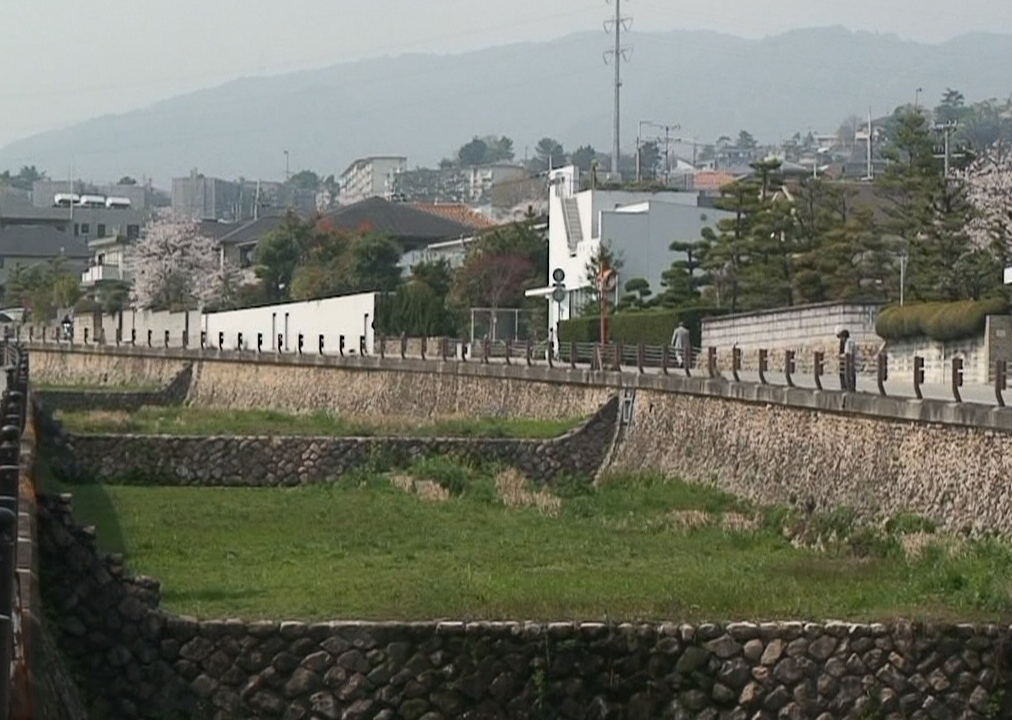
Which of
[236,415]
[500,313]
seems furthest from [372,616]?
[500,313]

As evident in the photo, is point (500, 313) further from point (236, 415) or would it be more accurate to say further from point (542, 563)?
point (542, 563)

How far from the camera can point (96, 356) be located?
81.8m

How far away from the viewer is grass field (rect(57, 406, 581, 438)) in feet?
125

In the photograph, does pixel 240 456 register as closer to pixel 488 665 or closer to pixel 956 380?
pixel 956 380

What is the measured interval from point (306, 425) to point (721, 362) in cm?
818

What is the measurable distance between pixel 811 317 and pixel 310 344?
28.9 metres

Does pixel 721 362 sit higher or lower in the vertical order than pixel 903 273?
lower

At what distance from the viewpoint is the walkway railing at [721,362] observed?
1113 inches

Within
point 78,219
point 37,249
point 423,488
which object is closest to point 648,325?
point 423,488

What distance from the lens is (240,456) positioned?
111 ft

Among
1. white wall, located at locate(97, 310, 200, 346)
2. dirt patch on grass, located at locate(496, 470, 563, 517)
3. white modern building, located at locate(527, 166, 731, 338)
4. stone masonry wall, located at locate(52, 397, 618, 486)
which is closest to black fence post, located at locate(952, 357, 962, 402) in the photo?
dirt patch on grass, located at locate(496, 470, 563, 517)

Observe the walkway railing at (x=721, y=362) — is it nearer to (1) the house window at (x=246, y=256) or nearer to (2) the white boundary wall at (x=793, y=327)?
(2) the white boundary wall at (x=793, y=327)

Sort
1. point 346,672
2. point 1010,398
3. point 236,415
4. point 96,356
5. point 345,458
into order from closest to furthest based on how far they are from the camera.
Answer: point 346,672, point 1010,398, point 345,458, point 236,415, point 96,356

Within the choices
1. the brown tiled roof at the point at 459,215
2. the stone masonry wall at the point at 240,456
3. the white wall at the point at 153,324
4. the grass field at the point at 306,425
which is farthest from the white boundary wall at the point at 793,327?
the brown tiled roof at the point at 459,215
